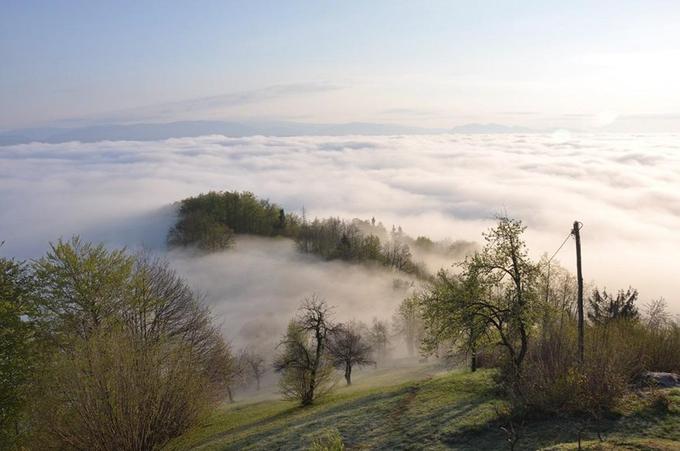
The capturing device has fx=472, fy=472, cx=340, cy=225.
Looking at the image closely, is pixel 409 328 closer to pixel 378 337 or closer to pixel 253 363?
pixel 378 337

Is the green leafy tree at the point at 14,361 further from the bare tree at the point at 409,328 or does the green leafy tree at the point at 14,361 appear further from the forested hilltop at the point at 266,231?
the forested hilltop at the point at 266,231

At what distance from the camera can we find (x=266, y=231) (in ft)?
317

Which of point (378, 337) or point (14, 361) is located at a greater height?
point (14, 361)

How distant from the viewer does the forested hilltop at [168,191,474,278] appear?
87.2 meters

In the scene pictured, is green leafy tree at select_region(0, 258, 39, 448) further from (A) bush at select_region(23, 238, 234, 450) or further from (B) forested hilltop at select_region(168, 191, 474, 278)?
(B) forested hilltop at select_region(168, 191, 474, 278)

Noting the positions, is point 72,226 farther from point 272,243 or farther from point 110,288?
point 110,288

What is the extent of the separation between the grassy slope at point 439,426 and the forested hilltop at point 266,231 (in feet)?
198

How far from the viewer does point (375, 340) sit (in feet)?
257

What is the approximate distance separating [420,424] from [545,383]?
18.4 ft

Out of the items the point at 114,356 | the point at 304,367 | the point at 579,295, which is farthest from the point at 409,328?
the point at 114,356

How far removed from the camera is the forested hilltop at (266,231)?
286 ft

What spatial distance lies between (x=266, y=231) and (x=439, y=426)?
79149 millimetres

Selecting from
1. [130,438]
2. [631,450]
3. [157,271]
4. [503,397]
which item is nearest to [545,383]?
[503,397]

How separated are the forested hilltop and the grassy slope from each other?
60444 mm
